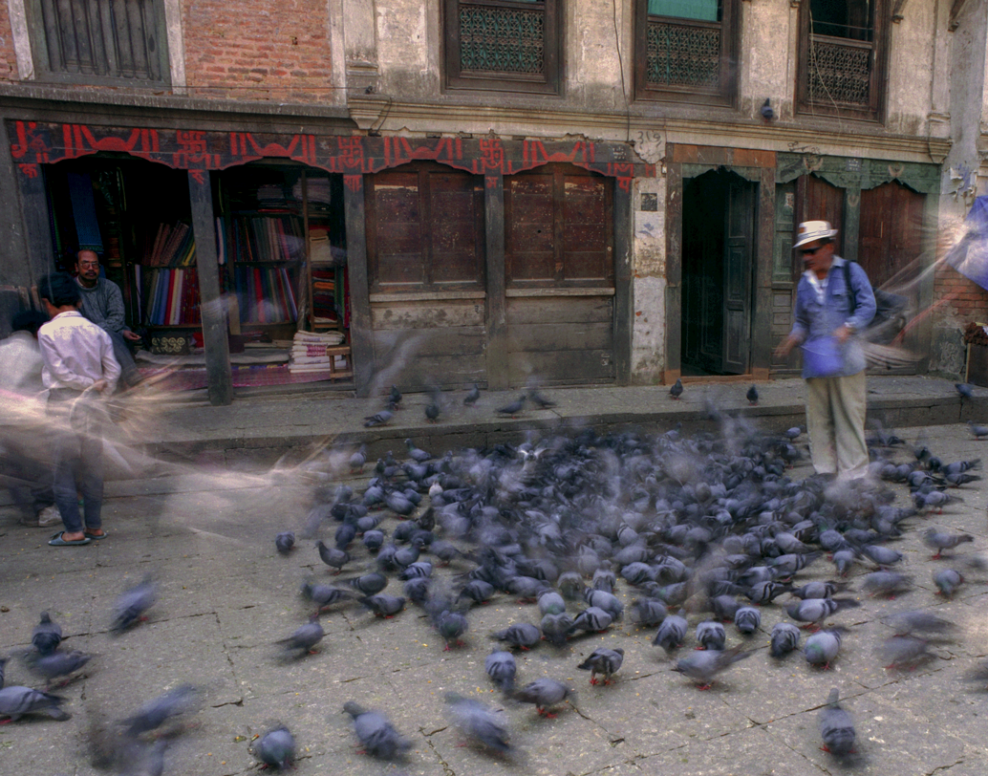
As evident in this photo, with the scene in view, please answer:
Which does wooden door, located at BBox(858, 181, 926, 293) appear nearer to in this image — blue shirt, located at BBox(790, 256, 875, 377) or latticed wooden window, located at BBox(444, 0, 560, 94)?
latticed wooden window, located at BBox(444, 0, 560, 94)

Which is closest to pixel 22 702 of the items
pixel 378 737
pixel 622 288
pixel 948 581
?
pixel 378 737

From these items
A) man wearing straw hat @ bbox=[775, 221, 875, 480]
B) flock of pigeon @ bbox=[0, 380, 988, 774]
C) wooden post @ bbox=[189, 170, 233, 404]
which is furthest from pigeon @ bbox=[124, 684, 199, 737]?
wooden post @ bbox=[189, 170, 233, 404]

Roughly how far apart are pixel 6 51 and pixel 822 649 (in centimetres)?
890

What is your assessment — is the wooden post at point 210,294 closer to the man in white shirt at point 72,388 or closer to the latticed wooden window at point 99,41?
the latticed wooden window at point 99,41

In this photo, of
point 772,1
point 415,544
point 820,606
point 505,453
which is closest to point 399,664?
point 415,544

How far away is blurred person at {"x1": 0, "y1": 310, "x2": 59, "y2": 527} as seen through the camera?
5.25 meters

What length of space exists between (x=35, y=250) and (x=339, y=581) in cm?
585

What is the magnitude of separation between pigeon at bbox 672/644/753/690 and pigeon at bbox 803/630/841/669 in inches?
13.2

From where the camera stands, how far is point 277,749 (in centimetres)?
248

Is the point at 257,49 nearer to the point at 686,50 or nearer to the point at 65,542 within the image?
the point at 686,50

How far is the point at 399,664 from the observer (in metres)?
3.29

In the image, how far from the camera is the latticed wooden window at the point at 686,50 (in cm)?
946

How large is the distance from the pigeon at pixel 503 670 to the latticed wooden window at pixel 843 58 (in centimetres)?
993

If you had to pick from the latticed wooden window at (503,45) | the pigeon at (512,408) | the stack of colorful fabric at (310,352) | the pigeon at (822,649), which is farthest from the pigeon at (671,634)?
the latticed wooden window at (503,45)
